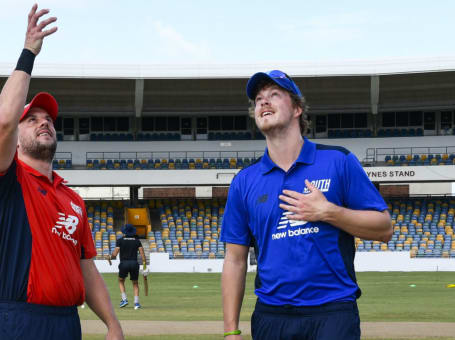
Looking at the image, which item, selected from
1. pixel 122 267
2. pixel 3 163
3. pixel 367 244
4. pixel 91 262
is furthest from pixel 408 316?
pixel 367 244

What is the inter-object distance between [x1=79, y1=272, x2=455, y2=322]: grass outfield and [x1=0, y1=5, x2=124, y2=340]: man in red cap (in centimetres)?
758

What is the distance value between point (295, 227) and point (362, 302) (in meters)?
14.8

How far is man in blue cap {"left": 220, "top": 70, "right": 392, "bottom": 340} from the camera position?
164 inches

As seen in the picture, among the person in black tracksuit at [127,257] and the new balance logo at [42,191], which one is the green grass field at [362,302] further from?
the new balance logo at [42,191]

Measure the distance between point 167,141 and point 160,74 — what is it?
5.42 metres

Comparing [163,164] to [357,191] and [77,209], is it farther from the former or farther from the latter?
[357,191]

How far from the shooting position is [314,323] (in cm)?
414

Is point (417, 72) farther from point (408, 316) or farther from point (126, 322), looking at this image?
point (126, 322)

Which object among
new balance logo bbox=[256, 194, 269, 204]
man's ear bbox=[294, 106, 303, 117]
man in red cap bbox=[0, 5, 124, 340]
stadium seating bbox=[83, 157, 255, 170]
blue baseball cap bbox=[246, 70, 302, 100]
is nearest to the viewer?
man in red cap bbox=[0, 5, 124, 340]

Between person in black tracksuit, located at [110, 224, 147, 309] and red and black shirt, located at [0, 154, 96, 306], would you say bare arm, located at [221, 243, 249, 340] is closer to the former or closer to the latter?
red and black shirt, located at [0, 154, 96, 306]

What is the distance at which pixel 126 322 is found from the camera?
1410 cm

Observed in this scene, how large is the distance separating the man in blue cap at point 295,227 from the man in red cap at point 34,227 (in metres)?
0.97

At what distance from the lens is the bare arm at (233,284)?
4.44 metres

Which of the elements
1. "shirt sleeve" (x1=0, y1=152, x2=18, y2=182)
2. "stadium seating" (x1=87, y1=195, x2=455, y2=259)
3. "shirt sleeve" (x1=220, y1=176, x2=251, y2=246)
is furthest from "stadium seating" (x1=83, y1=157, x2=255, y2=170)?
"shirt sleeve" (x1=0, y1=152, x2=18, y2=182)
